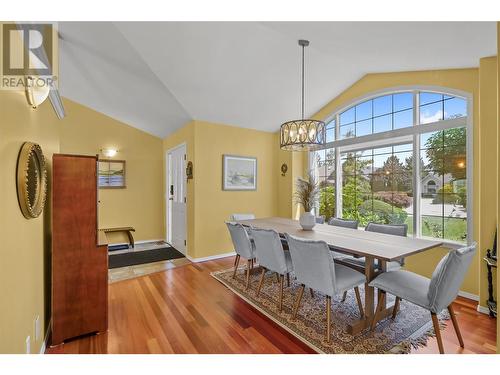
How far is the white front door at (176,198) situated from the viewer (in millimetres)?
4602

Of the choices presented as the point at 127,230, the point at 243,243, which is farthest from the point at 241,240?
the point at 127,230

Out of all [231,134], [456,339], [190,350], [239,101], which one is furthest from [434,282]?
[231,134]

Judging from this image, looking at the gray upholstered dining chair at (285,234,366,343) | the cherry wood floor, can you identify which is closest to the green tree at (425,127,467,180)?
the cherry wood floor

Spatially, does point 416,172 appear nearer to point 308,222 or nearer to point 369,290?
point 308,222

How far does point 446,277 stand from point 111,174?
5.63 metres

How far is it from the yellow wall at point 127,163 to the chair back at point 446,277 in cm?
521

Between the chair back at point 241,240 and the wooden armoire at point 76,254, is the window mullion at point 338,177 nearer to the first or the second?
the chair back at point 241,240

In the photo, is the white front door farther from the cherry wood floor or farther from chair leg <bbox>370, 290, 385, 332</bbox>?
chair leg <bbox>370, 290, 385, 332</bbox>

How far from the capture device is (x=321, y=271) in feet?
6.64

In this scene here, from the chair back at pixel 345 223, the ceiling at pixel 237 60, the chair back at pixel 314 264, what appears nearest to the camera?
the chair back at pixel 314 264

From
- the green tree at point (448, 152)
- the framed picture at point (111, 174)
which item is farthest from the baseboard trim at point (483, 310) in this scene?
the framed picture at point (111, 174)

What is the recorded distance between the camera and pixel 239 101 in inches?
154

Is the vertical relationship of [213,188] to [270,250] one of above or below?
above
